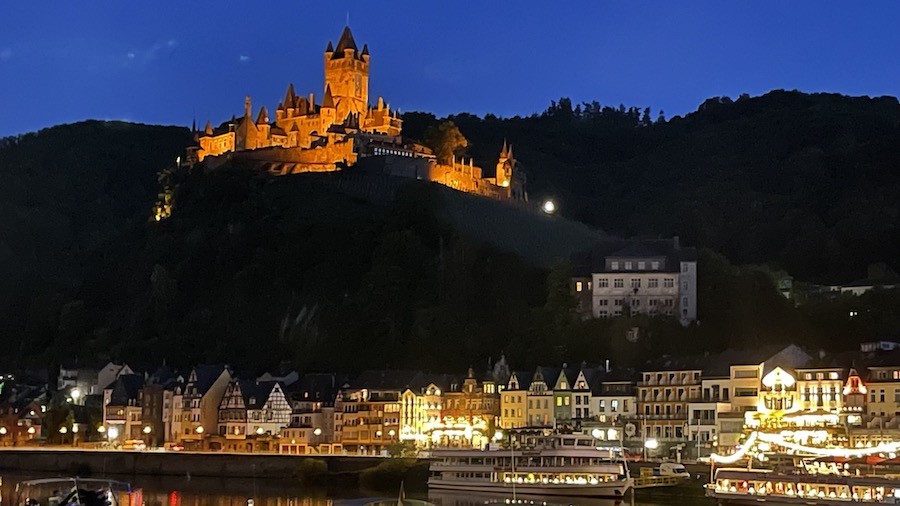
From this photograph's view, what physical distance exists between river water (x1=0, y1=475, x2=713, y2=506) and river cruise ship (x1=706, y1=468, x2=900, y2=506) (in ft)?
5.15

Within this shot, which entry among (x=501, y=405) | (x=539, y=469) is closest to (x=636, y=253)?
(x=501, y=405)

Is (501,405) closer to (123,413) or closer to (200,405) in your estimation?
(200,405)

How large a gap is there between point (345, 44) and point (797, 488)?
3553 inches

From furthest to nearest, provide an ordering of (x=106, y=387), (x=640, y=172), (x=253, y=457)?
1. (x=640, y=172)
2. (x=106, y=387)
3. (x=253, y=457)

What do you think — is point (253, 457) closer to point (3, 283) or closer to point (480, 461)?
point (480, 461)

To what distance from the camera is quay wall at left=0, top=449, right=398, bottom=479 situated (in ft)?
238

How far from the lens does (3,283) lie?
154m

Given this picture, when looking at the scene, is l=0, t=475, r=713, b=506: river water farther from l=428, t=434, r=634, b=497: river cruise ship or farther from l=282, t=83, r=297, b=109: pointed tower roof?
l=282, t=83, r=297, b=109: pointed tower roof

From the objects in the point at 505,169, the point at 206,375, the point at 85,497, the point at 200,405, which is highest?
the point at 505,169

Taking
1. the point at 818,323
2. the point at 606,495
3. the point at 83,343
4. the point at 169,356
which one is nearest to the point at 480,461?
the point at 606,495

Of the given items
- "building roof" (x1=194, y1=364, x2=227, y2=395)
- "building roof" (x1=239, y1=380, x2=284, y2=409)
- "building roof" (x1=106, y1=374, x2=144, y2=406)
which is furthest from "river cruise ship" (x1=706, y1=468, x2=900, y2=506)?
"building roof" (x1=106, y1=374, x2=144, y2=406)

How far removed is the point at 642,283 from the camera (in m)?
90.2

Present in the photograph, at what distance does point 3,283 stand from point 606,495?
10592 centimetres

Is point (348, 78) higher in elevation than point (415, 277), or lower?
higher
